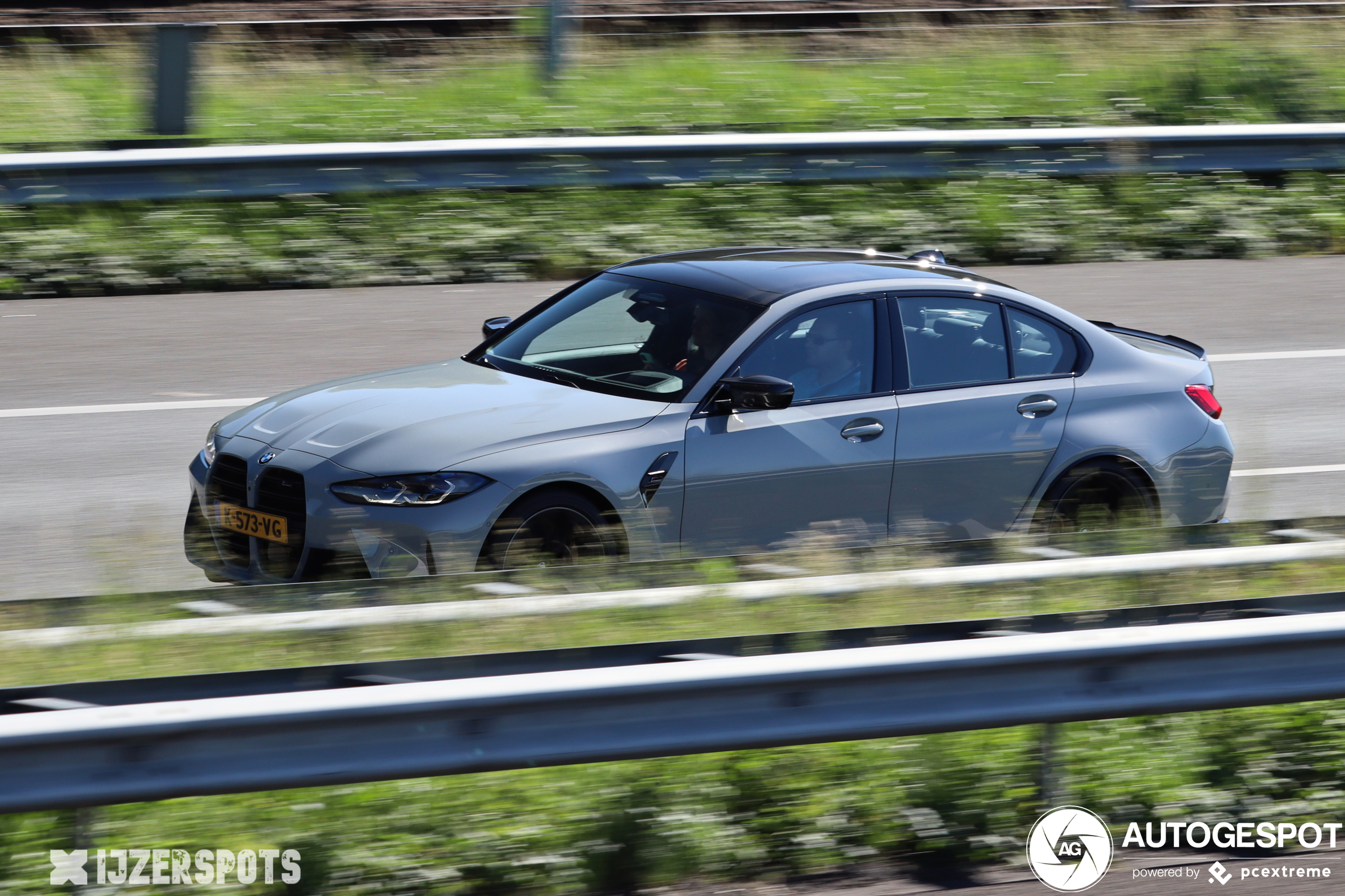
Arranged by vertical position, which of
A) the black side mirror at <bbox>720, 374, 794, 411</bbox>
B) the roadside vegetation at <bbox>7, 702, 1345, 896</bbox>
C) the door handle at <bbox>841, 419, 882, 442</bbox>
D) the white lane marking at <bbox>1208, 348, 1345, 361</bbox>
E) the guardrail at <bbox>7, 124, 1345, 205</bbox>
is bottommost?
the roadside vegetation at <bbox>7, 702, 1345, 896</bbox>

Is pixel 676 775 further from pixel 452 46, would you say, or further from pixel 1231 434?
pixel 452 46

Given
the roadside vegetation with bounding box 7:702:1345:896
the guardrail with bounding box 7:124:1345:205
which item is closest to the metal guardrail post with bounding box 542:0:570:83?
the guardrail with bounding box 7:124:1345:205

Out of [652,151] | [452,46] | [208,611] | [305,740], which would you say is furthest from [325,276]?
[305,740]

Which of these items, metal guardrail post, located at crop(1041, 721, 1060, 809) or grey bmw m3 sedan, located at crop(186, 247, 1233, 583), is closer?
metal guardrail post, located at crop(1041, 721, 1060, 809)

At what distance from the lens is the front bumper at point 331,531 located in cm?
567

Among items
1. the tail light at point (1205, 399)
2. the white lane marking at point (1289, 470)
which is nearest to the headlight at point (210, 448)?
the tail light at point (1205, 399)

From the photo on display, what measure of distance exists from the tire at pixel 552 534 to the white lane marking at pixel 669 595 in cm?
105

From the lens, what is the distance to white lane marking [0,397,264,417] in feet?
28.9

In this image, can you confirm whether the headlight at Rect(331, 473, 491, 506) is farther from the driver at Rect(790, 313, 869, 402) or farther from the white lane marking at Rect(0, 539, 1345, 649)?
the driver at Rect(790, 313, 869, 402)

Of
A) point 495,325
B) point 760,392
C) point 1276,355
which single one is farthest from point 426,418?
point 1276,355

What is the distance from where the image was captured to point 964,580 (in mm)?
4906

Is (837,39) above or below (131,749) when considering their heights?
above

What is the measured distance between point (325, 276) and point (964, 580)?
750 cm

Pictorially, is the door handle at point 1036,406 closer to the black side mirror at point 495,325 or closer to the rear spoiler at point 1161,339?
the rear spoiler at point 1161,339
